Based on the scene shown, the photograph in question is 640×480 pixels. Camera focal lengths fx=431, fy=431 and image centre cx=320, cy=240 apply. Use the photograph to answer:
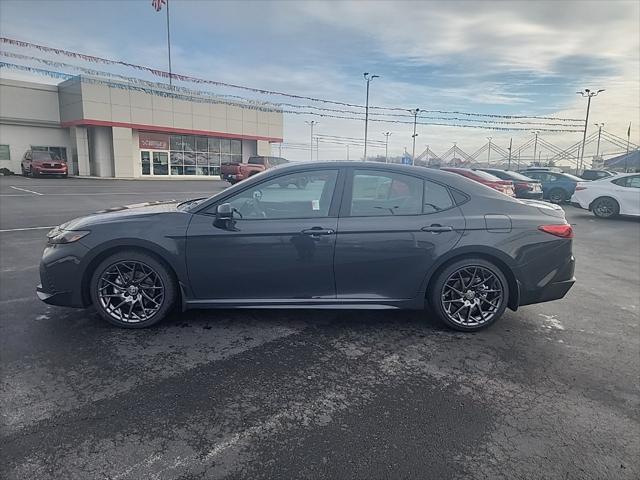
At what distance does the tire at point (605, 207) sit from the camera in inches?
500

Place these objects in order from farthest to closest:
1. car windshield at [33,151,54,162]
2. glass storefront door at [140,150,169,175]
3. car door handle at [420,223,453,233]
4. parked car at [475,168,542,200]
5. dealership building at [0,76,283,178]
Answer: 1. glass storefront door at [140,150,169,175]
2. dealership building at [0,76,283,178]
3. car windshield at [33,151,54,162]
4. parked car at [475,168,542,200]
5. car door handle at [420,223,453,233]

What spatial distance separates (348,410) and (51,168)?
108 feet

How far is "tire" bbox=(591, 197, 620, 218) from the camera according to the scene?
41.6ft

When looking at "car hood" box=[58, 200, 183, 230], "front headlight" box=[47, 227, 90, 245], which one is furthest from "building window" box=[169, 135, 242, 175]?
"front headlight" box=[47, 227, 90, 245]

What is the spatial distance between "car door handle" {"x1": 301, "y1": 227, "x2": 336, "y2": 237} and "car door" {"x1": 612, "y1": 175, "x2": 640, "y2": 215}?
12.3m

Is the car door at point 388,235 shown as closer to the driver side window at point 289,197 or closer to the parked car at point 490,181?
the driver side window at point 289,197

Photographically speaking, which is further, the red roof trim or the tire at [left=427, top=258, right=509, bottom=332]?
the red roof trim

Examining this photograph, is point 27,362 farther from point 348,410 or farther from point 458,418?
point 458,418

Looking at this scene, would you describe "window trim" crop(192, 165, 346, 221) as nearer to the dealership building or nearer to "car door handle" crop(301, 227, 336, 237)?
"car door handle" crop(301, 227, 336, 237)

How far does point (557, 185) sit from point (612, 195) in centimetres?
564

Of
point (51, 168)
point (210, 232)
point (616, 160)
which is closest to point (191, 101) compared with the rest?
point (51, 168)

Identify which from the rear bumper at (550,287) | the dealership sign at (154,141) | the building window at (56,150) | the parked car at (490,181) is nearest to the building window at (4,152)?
the building window at (56,150)

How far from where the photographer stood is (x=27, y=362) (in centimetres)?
329

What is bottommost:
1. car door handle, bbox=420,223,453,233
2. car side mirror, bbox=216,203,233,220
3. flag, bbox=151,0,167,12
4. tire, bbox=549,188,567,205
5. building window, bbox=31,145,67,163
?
tire, bbox=549,188,567,205
